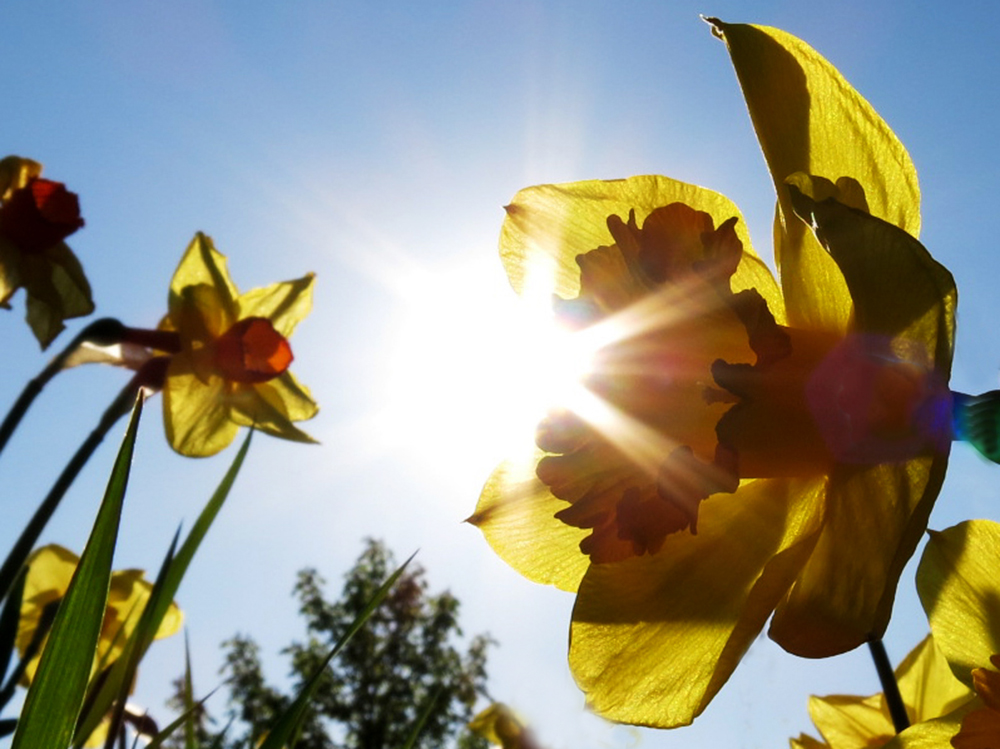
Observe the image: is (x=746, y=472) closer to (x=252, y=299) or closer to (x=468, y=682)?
(x=252, y=299)

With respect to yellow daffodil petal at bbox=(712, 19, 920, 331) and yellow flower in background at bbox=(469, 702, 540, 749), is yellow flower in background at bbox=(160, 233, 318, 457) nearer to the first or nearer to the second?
yellow flower in background at bbox=(469, 702, 540, 749)

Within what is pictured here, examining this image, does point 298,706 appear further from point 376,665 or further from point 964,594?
point 376,665

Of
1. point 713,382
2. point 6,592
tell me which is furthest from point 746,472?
point 6,592

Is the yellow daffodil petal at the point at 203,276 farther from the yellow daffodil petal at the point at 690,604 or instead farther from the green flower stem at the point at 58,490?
the yellow daffodil petal at the point at 690,604

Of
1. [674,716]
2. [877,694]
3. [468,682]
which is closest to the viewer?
[674,716]

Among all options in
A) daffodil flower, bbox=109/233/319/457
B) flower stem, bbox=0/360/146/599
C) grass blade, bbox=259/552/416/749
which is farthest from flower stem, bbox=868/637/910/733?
daffodil flower, bbox=109/233/319/457

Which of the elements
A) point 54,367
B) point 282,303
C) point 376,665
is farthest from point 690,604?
point 376,665
